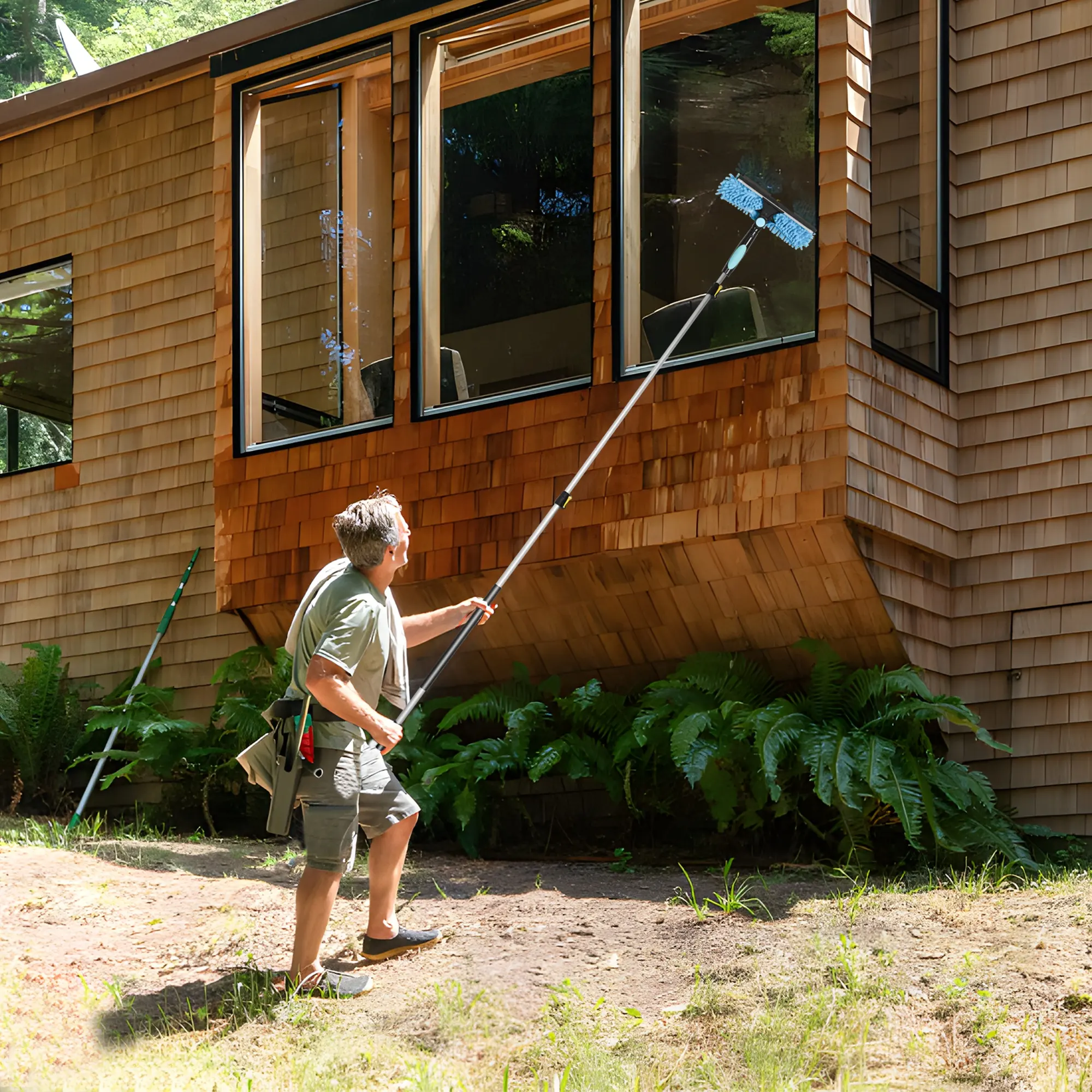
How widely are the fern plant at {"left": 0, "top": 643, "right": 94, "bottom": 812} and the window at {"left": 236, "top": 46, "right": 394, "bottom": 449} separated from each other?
7.54 ft

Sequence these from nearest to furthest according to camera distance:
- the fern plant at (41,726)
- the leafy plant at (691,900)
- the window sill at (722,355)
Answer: the leafy plant at (691,900)
the window sill at (722,355)
the fern plant at (41,726)

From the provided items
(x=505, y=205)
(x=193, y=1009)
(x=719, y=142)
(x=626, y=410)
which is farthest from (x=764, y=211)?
(x=193, y=1009)

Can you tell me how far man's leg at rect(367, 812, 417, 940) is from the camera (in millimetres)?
4730

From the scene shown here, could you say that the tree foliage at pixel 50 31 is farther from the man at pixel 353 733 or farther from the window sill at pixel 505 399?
the man at pixel 353 733

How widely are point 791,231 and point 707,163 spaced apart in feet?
2.29

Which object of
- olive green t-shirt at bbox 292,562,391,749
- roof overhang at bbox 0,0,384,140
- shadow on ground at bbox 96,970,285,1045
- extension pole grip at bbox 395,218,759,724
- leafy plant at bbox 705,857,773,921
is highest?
roof overhang at bbox 0,0,384,140

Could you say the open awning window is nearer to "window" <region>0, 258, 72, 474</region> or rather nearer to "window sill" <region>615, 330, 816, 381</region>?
"window" <region>0, 258, 72, 474</region>

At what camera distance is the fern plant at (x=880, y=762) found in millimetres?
5953

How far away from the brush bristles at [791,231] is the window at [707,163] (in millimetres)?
33

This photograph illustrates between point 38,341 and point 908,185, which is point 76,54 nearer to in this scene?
point 38,341

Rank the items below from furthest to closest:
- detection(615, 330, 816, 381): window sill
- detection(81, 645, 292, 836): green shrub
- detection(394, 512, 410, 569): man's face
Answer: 1. detection(81, 645, 292, 836): green shrub
2. detection(615, 330, 816, 381): window sill
3. detection(394, 512, 410, 569): man's face

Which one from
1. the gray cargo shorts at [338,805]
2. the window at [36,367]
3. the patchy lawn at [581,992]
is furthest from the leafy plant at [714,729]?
the window at [36,367]

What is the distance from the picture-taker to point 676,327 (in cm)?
697

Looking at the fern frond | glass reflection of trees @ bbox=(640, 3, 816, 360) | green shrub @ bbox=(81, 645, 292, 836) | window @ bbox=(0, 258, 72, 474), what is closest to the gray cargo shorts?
the fern frond
